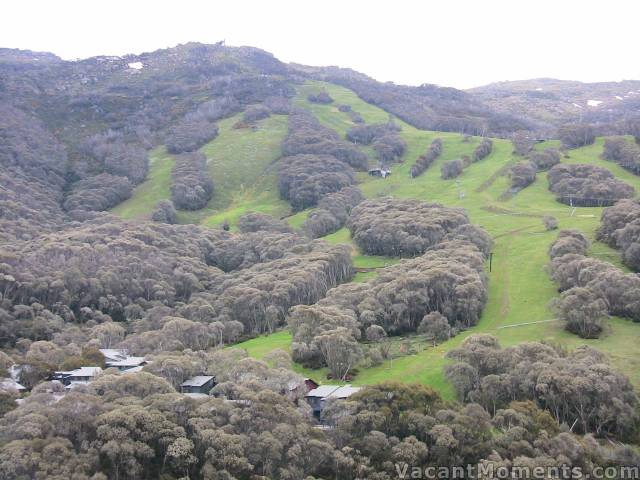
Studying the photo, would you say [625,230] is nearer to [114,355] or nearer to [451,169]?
[114,355]

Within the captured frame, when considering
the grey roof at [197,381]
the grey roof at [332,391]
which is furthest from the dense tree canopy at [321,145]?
the grey roof at [332,391]

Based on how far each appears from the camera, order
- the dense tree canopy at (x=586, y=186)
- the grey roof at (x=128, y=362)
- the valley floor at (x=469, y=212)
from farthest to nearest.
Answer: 1. the dense tree canopy at (x=586, y=186)
2. the valley floor at (x=469, y=212)
3. the grey roof at (x=128, y=362)

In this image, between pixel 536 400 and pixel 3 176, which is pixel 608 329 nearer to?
pixel 536 400

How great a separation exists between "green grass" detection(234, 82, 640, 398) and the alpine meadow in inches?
19.5

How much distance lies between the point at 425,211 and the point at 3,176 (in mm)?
92832

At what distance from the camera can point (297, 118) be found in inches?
7530

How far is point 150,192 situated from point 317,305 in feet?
305

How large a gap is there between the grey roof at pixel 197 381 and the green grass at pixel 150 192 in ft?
294

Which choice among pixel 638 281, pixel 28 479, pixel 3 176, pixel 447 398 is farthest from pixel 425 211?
pixel 3 176

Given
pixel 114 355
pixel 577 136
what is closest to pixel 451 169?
pixel 577 136

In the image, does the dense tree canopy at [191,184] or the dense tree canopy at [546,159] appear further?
the dense tree canopy at [191,184]

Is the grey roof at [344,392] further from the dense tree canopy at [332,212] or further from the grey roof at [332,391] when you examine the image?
the dense tree canopy at [332,212]

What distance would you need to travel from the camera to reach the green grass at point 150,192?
479 feet

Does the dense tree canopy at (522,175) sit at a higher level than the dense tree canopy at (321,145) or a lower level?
lower
